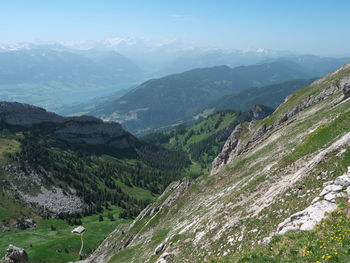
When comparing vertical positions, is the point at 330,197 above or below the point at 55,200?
above

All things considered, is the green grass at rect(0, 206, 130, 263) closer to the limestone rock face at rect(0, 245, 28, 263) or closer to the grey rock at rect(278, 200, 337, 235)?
the limestone rock face at rect(0, 245, 28, 263)

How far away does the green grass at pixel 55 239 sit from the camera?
83.1m

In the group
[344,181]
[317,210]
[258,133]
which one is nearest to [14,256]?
[317,210]

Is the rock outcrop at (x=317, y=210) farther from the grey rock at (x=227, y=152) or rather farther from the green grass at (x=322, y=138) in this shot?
the grey rock at (x=227, y=152)

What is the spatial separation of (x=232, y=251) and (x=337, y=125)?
22.1 meters

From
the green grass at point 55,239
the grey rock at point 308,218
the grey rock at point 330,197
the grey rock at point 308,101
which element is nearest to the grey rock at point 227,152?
the grey rock at point 308,101

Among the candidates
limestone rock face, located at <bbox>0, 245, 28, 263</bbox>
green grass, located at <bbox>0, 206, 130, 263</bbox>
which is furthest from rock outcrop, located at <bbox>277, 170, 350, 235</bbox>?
green grass, located at <bbox>0, 206, 130, 263</bbox>

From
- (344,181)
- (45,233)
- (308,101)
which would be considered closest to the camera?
(344,181)

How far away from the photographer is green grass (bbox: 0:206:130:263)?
8312 cm

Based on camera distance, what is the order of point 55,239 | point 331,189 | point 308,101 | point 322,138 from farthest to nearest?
point 55,239
point 308,101
point 322,138
point 331,189

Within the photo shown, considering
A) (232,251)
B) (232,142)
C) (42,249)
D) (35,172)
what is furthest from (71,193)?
(232,251)

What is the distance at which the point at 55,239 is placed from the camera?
94.6m

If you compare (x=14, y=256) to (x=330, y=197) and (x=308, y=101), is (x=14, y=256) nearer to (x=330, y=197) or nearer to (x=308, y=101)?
(x=330, y=197)

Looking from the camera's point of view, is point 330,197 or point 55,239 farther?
point 55,239
